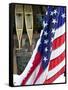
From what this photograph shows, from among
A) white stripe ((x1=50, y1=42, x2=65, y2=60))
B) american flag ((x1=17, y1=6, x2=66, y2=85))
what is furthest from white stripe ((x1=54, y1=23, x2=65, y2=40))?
white stripe ((x1=50, y1=42, x2=65, y2=60))

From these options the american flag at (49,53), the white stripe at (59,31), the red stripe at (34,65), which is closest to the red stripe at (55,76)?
the american flag at (49,53)

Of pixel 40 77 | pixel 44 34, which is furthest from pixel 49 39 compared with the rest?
pixel 40 77

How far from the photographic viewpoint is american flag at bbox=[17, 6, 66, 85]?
5.27 metres

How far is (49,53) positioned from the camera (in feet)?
17.5

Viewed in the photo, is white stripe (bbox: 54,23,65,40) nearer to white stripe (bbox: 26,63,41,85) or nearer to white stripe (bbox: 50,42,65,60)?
white stripe (bbox: 50,42,65,60)

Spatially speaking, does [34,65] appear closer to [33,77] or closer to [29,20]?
[33,77]

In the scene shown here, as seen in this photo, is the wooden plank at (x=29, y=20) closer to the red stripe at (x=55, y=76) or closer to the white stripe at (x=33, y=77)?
the white stripe at (x=33, y=77)

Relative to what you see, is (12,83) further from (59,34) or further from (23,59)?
(59,34)

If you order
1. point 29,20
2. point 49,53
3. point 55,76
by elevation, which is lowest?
point 55,76

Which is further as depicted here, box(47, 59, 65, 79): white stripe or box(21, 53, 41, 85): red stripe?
box(47, 59, 65, 79): white stripe

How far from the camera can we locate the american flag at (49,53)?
5.27 meters

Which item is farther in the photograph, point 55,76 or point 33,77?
point 55,76

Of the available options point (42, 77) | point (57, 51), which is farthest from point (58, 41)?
point (42, 77)

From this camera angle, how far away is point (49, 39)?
5.34 metres
